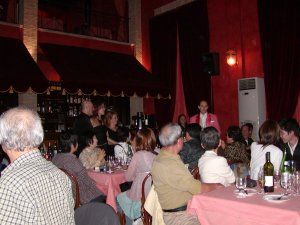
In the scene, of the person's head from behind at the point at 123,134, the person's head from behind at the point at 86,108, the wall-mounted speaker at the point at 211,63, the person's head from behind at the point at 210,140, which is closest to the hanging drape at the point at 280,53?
the wall-mounted speaker at the point at 211,63

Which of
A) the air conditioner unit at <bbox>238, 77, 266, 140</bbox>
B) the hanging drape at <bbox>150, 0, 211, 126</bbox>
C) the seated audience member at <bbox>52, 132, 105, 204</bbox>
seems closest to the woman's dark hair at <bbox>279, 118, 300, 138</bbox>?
the seated audience member at <bbox>52, 132, 105, 204</bbox>

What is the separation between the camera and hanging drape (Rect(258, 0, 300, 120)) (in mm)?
7645

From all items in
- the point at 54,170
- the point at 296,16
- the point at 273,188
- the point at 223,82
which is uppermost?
the point at 296,16

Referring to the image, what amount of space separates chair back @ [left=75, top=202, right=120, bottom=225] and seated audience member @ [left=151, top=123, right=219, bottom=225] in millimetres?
1096

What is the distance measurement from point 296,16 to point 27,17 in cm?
669

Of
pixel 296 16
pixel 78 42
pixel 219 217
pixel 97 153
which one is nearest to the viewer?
pixel 219 217

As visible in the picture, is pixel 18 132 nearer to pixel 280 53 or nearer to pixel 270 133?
pixel 270 133

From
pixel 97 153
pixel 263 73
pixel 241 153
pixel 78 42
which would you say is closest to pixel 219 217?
pixel 241 153

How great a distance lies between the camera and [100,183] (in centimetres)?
466

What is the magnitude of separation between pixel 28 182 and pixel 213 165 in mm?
2068

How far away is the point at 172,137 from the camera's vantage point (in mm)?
3141

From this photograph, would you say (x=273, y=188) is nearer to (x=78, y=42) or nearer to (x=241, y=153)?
(x=241, y=153)

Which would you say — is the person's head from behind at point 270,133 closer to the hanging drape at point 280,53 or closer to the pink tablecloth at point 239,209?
the pink tablecloth at point 239,209

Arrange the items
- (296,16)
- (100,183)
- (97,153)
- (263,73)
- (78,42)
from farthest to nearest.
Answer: (78,42) → (263,73) → (296,16) → (97,153) → (100,183)
